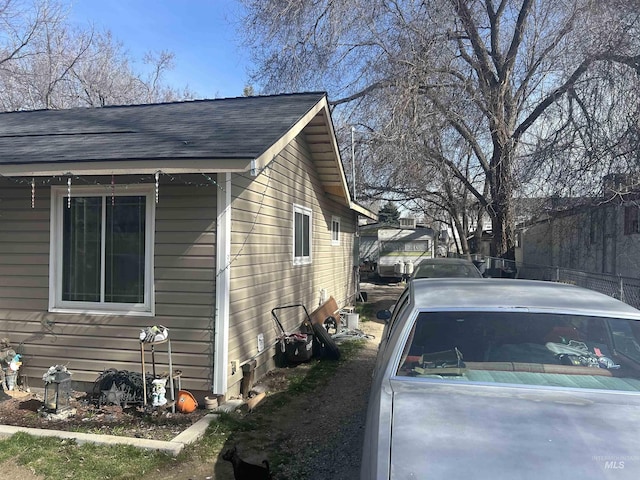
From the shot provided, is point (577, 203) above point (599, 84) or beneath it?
beneath

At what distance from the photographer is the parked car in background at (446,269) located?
1094cm

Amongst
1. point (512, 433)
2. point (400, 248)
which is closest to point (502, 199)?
point (400, 248)

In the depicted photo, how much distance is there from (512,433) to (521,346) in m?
1.15

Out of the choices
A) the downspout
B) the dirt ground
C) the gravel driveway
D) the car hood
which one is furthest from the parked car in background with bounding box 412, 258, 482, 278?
the car hood

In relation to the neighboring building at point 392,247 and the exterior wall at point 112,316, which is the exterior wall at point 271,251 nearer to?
the exterior wall at point 112,316

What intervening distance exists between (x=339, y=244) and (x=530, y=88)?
312 inches

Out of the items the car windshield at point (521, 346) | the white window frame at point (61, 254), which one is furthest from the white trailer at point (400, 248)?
the car windshield at point (521, 346)

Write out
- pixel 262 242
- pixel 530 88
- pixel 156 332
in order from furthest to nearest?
pixel 530 88, pixel 262 242, pixel 156 332

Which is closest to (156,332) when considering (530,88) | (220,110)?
(220,110)

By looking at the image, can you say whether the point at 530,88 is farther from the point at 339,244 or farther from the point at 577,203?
the point at 339,244

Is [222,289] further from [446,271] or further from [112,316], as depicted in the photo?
[446,271]

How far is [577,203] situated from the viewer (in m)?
12.2

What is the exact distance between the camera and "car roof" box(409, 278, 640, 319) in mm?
3350

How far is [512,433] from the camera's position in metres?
2.27
